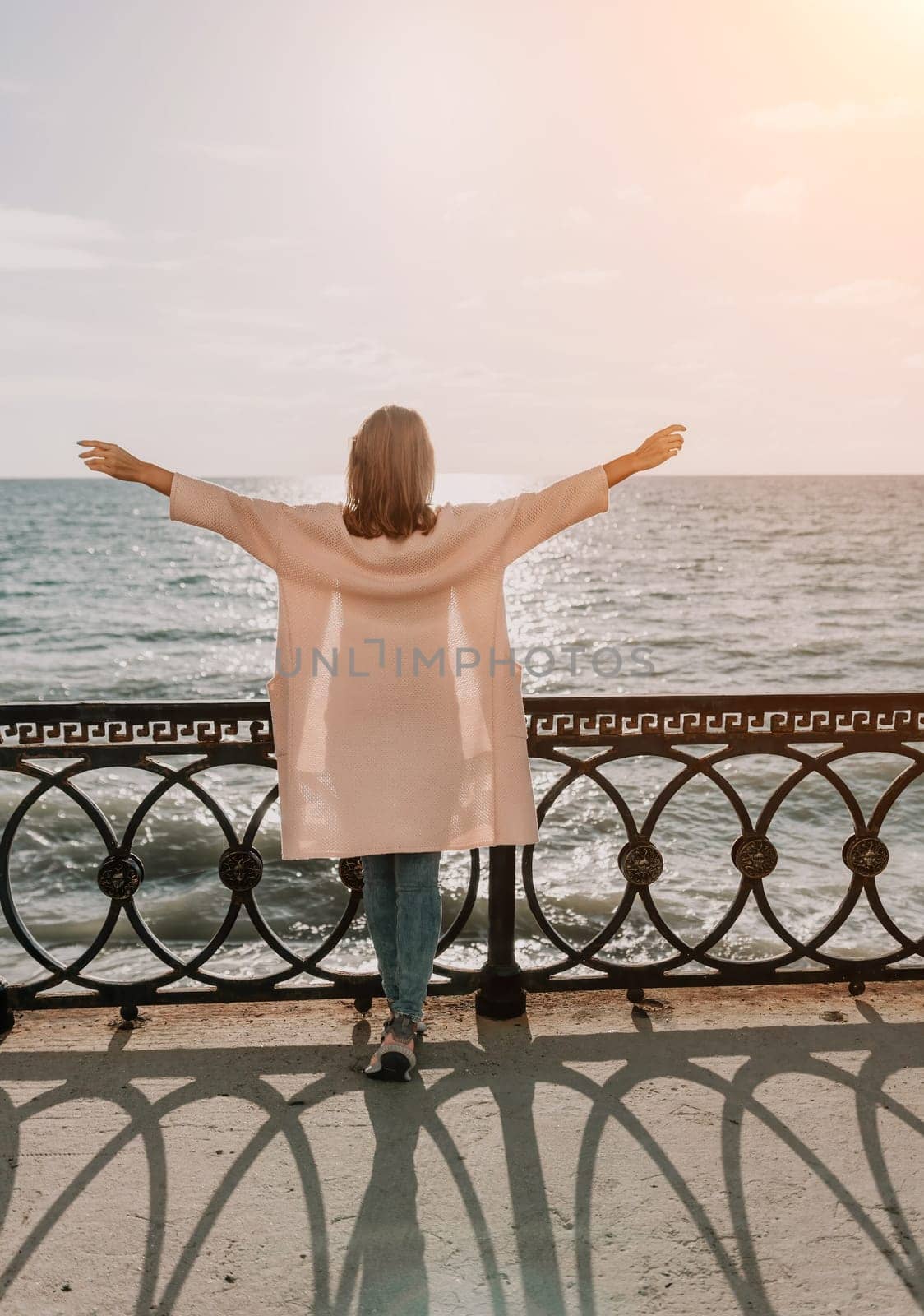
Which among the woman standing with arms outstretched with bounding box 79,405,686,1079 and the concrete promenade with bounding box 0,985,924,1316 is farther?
the woman standing with arms outstretched with bounding box 79,405,686,1079

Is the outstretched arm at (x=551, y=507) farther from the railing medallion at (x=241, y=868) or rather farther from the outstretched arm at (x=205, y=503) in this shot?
the railing medallion at (x=241, y=868)

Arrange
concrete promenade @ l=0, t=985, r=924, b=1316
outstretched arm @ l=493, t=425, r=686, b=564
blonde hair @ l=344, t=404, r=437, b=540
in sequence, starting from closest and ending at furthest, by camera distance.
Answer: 1. concrete promenade @ l=0, t=985, r=924, b=1316
2. blonde hair @ l=344, t=404, r=437, b=540
3. outstretched arm @ l=493, t=425, r=686, b=564

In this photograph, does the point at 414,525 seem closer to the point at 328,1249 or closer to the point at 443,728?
the point at 443,728

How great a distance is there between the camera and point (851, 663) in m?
22.8

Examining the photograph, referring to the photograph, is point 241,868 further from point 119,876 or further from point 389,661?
point 389,661

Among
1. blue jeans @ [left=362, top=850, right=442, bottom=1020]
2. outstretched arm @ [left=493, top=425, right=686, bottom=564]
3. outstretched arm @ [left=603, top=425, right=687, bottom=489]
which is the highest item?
outstretched arm @ [left=603, top=425, right=687, bottom=489]

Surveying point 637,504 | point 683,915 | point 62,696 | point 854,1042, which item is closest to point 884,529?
point 637,504

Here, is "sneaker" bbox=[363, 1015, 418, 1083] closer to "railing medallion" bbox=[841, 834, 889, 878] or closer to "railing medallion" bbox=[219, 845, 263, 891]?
"railing medallion" bbox=[219, 845, 263, 891]

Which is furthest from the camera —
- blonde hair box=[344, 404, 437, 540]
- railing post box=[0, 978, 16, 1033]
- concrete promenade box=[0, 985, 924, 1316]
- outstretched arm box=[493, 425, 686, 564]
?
railing post box=[0, 978, 16, 1033]

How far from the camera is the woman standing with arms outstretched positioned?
302 centimetres

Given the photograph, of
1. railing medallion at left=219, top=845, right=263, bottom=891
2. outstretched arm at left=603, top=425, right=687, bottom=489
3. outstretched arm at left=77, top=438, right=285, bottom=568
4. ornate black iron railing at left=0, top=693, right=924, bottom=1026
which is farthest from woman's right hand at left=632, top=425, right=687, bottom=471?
railing medallion at left=219, top=845, right=263, bottom=891

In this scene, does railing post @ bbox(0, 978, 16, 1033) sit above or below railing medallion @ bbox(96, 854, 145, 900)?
below

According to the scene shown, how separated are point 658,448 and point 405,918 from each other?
1.61 m

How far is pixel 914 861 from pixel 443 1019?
736 cm
